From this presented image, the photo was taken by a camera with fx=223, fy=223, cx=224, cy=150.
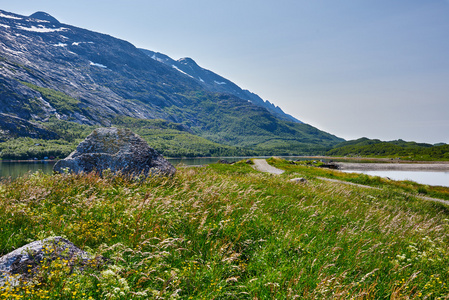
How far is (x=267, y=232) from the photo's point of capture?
22.4 feet

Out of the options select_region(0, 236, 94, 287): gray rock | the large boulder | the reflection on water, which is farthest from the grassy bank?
the reflection on water

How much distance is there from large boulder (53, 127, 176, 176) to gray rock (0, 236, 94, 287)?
9249 millimetres

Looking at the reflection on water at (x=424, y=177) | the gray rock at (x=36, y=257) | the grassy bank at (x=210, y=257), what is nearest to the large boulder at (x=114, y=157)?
the grassy bank at (x=210, y=257)

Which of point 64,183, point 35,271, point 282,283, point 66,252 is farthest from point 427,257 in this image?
point 64,183

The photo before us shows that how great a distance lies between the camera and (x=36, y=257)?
13.8ft

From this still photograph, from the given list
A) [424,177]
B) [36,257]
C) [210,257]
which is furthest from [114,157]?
[424,177]

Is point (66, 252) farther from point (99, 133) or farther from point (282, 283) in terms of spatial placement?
point (99, 133)

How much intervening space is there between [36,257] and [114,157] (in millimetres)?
10927

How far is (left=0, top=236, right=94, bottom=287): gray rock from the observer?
3.96m

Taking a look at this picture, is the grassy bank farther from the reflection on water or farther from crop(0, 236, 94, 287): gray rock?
the reflection on water

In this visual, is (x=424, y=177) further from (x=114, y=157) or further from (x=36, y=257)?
(x=36, y=257)

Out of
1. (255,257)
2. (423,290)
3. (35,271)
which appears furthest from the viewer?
(255,257)

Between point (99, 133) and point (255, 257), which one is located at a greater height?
point (99, 133)

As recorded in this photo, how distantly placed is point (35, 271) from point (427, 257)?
9.50 meters
